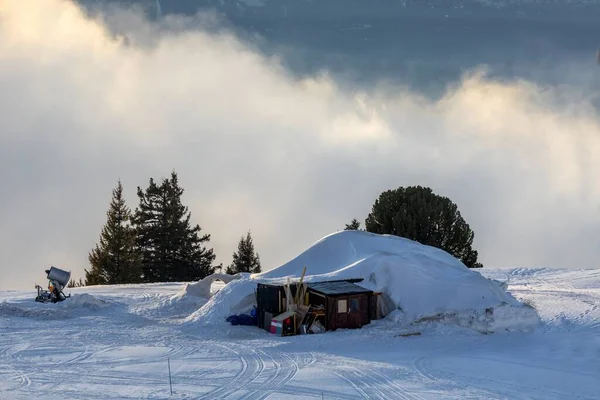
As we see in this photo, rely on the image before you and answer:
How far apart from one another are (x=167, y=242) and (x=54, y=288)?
25863mm

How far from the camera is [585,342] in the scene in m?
21.8

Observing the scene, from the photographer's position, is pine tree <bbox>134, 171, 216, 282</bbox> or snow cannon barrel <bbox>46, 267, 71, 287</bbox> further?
pine tree <bbox>134, 171, 216, 282</bbox>

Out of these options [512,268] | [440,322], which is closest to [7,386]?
[440,322]

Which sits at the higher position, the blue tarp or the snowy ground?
the blue tarp

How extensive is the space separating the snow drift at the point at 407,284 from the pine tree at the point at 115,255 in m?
24.7

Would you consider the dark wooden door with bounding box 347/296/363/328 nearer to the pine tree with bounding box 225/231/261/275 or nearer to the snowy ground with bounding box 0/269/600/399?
the snowy ground with bounding box 0/269/600/399

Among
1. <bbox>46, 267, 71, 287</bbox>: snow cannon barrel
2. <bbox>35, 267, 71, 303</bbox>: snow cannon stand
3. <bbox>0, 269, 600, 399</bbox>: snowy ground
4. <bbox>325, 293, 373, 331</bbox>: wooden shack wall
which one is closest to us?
<bbox>0, 269, 600, 399</bbox>: snowy ground

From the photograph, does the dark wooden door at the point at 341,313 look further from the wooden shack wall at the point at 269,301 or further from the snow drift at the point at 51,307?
the snow drift at the point at 51,307

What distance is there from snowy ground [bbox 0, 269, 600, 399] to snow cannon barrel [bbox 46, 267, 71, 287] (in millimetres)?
1884

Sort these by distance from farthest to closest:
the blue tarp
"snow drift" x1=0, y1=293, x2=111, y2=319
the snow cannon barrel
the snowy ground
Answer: the snow cannon barrel < "snow drift" x1=0, y1=293, x2=111, y2=319 < the blue tarp < the snowy ground

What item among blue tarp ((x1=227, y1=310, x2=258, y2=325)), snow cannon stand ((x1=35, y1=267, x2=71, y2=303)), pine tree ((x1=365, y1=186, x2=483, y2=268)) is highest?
pine tree ((x1=365, y1=186, x2=483, y2=268))

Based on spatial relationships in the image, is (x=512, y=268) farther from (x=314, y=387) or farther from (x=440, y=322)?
(x=314, y=387)

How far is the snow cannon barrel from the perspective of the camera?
31.0 metres

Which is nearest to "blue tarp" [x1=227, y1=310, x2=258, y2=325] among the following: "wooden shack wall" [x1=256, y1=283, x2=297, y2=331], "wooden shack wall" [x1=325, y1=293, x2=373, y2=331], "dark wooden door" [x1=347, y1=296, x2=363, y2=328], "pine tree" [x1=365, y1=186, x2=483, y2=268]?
"wooden shack wall" [x1=256, y1=283, x2=297, y2=331]
